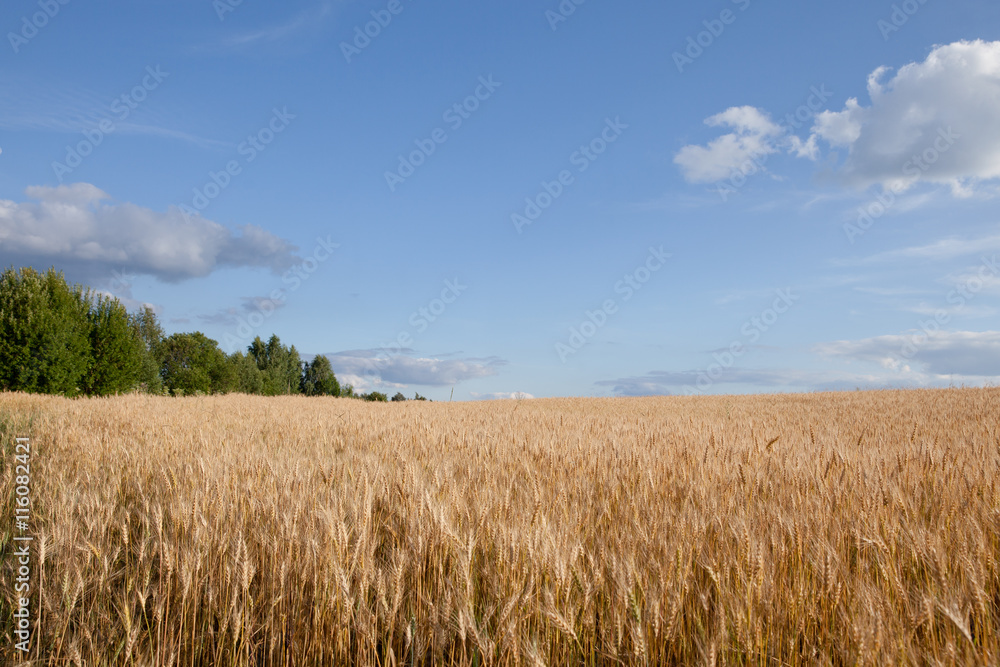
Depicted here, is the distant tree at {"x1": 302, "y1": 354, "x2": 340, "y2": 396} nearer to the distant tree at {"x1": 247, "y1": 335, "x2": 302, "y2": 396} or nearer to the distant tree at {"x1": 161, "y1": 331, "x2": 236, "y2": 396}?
the distant tree at {"x1": 247, "y1": 335, "x2": 302, "y2": 396}

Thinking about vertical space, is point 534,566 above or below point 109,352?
below

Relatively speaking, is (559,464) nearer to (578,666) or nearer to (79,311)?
(578,666)

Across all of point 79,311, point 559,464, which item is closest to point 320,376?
point 79,311

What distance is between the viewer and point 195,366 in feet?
144

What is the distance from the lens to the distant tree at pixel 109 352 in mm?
26031

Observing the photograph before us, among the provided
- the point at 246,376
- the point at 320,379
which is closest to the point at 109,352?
the point at 246,376

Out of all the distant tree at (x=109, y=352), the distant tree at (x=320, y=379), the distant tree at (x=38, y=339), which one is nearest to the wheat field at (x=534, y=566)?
the distant tree at (x=38, y=339)

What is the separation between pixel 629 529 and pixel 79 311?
106 feet

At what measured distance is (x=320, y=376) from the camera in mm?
57188

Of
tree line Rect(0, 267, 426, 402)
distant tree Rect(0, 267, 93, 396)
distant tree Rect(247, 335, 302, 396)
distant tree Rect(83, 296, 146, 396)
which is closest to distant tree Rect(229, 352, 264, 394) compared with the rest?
distant tree Rect(247, 335, 302, 396)

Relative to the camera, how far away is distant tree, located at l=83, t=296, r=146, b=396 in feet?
85.4

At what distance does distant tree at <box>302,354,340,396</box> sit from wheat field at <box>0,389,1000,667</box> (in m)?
54.1

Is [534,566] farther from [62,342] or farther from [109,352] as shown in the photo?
[109,352]

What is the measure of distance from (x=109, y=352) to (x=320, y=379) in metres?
30.8
